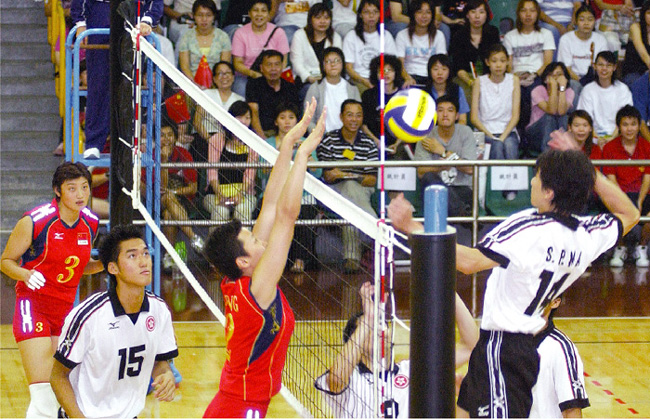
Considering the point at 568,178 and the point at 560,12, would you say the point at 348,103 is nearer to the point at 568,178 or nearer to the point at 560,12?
the point at 560,12

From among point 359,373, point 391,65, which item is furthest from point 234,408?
point 391,65

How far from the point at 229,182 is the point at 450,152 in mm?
2497

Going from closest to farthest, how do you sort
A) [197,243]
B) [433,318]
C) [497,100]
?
1. [433,318]
2. [197,243]
3. [497,100]

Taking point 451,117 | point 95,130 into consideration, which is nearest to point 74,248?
point 95,130

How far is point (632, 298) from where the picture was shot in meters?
8.70

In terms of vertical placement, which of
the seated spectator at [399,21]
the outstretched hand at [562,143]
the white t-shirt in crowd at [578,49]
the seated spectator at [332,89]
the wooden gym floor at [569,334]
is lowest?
the wooden gym floor at [569,334]

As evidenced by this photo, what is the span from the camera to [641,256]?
32.2 feet

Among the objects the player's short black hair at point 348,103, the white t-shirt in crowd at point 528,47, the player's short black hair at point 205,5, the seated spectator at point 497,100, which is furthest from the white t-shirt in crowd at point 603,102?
the player's short black hair at point 205,5

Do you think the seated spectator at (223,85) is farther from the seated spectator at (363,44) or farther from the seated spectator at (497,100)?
the seated spectator at (497,100)

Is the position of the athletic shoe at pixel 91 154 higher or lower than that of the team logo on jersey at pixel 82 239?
higher

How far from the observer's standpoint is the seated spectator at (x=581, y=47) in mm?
10578

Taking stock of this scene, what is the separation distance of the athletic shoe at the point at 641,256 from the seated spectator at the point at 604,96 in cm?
127

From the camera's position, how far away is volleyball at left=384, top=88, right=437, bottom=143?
18.6 ft

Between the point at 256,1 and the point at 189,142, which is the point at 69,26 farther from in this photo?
the point at 189,142
